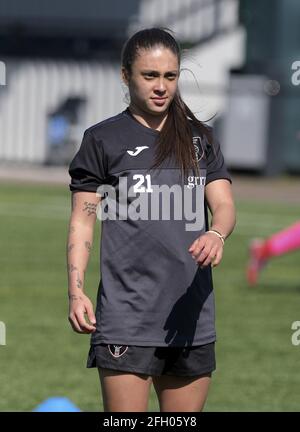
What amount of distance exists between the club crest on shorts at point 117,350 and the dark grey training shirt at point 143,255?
0.02 metres

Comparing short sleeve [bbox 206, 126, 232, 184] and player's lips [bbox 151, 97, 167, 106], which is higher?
player's lips [bbox 151, 97, 167, 106]

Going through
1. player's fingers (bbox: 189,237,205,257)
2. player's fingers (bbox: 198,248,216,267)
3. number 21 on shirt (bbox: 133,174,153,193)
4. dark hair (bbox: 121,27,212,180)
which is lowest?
player's fingers (bbox: 198,248,216,267)

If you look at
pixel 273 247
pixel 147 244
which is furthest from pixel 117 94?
pixel 147 244

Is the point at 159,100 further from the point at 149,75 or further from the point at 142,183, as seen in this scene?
the point at 142,183

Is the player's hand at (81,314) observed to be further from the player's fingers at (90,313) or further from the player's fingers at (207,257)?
the player's fingers at (207,257)

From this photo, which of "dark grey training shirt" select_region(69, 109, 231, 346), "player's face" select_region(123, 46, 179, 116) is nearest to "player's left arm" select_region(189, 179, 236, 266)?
"dark grey training shirt" select_region(69, 109, 231, 346)

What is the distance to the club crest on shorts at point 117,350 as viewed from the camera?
5094mm

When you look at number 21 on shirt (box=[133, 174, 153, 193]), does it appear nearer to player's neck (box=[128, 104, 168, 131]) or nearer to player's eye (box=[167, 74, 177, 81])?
player's neck (box=[128, 104, 168, 131])

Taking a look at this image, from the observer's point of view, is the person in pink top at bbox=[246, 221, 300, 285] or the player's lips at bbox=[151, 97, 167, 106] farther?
the person in pink top at bbox=[246, 221, 300, 285]

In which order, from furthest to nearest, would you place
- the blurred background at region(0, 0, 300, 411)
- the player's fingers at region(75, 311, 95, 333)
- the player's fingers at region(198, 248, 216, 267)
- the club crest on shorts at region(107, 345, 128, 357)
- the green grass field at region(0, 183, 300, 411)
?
the blurred background at region(0, 0, 300, 411) → the green grass field at region(0, 183, 300, 411) → the club crest on shorts at region(107, 345, 128, 357) → the player's fingers at region(75, 311, 95, 333) → the player's fingers at region(198, 248, 216, 267)

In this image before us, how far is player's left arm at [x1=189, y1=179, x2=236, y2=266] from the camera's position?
4.89 meters
